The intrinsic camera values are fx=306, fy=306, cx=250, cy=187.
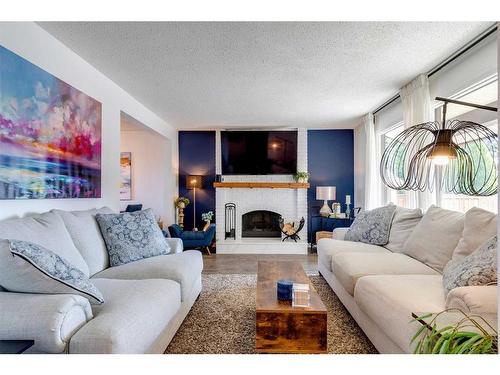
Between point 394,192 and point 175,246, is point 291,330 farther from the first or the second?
point 394,192

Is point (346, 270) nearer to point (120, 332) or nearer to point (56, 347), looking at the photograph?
point (120, 332)

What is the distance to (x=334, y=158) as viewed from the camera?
640 centimetres

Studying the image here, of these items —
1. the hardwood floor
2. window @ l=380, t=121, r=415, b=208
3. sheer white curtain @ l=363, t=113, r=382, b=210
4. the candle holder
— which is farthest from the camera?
the candle holder

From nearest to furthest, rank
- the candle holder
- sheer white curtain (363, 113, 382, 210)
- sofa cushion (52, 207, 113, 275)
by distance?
1. sofa cushion (52, 207, 113, 275)
2. sheer white curtain (363, 113, 382, 210)
3. the candle holder

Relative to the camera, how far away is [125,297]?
5.82ft

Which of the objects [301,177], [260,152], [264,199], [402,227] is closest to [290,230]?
[264,199]

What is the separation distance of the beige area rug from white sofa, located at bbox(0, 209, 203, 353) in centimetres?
13

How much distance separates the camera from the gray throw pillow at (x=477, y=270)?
159 cm

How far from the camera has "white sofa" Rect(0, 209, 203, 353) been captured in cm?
132

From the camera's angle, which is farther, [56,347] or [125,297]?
[125,297]

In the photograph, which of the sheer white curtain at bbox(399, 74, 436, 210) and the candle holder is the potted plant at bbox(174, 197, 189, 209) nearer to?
the candle holder

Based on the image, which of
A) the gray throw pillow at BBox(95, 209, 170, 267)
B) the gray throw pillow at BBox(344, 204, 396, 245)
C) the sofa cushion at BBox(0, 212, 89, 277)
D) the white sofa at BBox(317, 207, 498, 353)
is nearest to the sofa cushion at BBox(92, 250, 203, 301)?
the gray throw pillow at BBox(95, 209, 170, 267)
